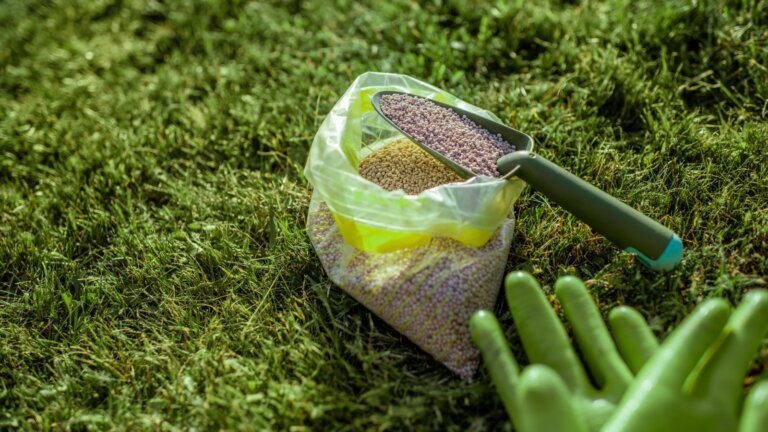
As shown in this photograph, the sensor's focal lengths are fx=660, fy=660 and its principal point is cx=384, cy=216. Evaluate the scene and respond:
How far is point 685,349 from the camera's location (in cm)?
131

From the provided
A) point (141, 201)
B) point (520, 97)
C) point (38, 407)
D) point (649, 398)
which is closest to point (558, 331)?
point (649, 398)

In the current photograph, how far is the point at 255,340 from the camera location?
5.62 feet

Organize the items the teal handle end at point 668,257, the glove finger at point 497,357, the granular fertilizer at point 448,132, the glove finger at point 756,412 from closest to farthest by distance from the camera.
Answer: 1. the glove finger at point 756,412
2. the glove finger at point 497,357
3. the teal handle end at point 668,257
4. the granular fertilizer at point 448,132

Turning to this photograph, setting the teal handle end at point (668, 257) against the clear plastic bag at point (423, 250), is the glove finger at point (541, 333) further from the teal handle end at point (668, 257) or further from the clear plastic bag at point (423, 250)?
the teal handle end at point (668, 257)

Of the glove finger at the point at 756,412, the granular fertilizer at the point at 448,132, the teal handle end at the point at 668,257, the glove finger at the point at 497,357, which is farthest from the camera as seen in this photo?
the granular fertilizer at the point at 448,132

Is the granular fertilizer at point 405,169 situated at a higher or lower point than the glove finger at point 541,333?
higher

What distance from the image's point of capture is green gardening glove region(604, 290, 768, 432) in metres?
1.25

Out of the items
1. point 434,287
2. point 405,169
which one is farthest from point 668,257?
point 405,169

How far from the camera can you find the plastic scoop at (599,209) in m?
1.57

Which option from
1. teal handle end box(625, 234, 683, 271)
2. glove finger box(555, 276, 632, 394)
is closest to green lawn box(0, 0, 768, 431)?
teal handle end box(625, 234, 683, 271)

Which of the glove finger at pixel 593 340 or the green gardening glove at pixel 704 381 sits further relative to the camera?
the glove finger at pixel 593 340

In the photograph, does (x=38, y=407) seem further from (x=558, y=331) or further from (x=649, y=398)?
(x=649, y=398)

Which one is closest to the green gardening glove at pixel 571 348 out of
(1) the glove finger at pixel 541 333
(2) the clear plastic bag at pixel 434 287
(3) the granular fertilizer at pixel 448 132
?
(1) the glove finger at pixel 541 333

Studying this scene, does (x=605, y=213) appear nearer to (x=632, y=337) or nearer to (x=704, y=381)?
(x=632, y=337)
